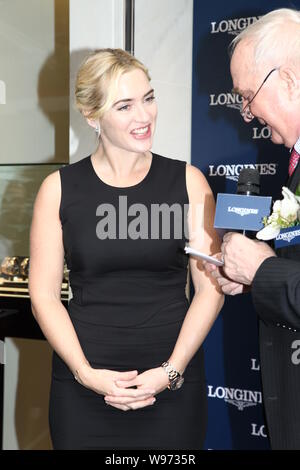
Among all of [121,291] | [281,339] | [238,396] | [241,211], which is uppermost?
[241,211]

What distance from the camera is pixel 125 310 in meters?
1.98

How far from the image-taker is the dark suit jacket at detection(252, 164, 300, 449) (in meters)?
1.43

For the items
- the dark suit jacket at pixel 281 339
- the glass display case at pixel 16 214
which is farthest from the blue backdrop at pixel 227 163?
the dark suit jacket at pixel 281 339

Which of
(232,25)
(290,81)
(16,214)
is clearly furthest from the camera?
(16,214)

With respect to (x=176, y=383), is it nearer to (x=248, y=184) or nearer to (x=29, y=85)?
(x=248, y=184)

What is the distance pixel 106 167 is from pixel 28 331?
57.2 inches

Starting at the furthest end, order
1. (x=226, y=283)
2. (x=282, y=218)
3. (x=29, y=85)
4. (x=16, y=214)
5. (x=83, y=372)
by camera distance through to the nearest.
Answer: (x=29, y=85) → (x=16, y=214) → (x=83, y=372) → (x=226, y=283) → (x=282, y=218)

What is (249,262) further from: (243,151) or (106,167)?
(243,151)

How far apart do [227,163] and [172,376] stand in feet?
5.56

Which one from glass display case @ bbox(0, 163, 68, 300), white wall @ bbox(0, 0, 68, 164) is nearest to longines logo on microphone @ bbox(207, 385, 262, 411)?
glass display case @ bbox(0, 163, 68, 300)

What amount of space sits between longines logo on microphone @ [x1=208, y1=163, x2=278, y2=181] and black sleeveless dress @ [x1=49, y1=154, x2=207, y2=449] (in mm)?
1293

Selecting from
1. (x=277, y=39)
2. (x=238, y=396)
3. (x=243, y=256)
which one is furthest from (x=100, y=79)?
(x=238, y=396)

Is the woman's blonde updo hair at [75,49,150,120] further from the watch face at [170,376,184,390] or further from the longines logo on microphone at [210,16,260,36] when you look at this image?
the longines logo on microphone at [210,16,260,36]
